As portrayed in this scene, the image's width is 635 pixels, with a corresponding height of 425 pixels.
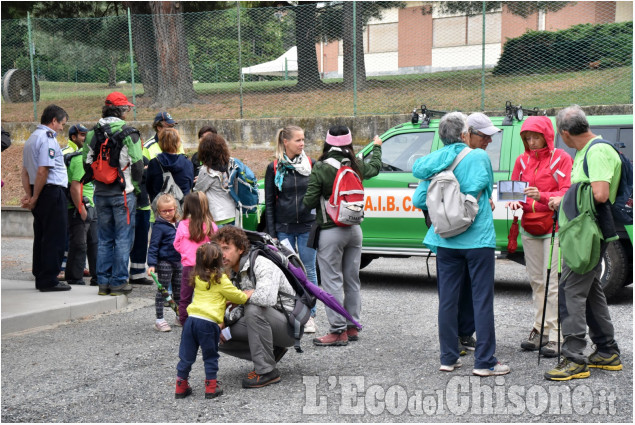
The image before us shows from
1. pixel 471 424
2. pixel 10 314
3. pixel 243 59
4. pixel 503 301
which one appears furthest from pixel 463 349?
pixel 243 59

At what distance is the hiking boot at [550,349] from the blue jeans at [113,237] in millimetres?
4557

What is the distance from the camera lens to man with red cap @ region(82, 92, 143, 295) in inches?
340

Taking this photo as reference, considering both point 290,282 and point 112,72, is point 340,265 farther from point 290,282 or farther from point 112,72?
A: point 112,72

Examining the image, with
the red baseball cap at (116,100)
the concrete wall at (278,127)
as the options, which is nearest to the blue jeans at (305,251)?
the red baseball cap at (116,100)

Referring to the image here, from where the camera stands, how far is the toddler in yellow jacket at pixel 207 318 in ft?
17.9

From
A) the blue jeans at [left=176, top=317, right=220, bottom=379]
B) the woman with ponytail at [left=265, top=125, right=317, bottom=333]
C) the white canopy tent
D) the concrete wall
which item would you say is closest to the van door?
the woman with ponytail at [left=265, top=125, right=317, bottom=333]

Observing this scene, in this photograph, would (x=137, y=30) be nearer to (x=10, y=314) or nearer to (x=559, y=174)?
(x=10, y=314)

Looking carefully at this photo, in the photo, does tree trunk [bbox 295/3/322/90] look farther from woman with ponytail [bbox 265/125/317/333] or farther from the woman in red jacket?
the woman in red jacket

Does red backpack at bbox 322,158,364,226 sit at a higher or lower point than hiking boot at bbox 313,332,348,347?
higher

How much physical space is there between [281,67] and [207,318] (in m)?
12.1

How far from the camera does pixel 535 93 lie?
1550 cm

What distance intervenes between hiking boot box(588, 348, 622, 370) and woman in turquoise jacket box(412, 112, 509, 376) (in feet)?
2.21

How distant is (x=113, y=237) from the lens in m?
8.87

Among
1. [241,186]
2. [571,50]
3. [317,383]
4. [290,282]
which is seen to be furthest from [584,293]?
[571,50]
